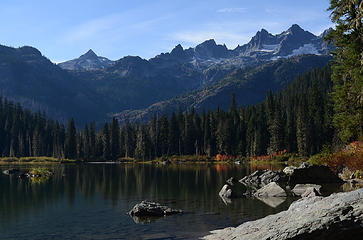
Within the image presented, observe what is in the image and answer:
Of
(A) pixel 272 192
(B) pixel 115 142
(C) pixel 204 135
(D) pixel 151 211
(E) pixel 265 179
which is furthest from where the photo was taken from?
(B) pixel 115 142

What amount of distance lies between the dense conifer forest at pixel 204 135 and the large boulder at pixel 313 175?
71516 mm

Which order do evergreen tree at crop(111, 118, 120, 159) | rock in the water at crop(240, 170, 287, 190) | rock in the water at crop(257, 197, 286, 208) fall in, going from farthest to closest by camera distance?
evergreen tree at crop(111, 118, 120, 159), rock in the water at crop(240, 170, 287, 190), rock in the water at crop(257, 197, 286, 208)

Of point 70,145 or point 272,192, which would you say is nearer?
point 272,192

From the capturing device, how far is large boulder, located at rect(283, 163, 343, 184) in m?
51.1

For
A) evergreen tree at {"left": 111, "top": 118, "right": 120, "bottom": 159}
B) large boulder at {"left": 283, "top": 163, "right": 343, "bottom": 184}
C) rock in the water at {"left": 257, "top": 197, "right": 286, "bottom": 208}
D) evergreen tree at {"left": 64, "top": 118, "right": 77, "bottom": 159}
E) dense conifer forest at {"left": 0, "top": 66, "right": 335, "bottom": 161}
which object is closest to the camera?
rock in the water at {"left": 257, "top": 197, "right": 286, "bottom": 208}

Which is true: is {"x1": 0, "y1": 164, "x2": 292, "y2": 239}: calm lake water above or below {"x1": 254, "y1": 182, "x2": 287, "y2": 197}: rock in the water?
below

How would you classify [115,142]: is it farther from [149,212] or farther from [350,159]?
[149,212]

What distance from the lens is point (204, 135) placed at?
164 m

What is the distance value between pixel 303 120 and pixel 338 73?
8142 centimetres

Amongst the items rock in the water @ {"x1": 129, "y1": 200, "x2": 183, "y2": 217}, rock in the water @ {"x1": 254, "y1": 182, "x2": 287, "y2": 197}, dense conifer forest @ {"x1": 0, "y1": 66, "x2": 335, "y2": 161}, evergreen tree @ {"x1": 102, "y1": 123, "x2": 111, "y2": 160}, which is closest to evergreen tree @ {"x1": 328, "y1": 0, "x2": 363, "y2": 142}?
rock in the water @ {"x1": 254, "y1": 182, "x2": 287, "y2": 197}

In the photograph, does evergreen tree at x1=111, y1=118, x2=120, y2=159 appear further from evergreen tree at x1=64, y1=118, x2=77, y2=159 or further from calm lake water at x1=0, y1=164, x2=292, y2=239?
calm lake water at x1=0, y1=164, x2=292, y2=239

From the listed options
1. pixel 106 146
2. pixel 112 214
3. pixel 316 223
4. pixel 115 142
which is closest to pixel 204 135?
pixel 115 142

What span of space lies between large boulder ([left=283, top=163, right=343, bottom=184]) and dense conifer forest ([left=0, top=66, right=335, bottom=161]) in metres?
71.5

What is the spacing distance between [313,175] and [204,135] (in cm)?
11205
